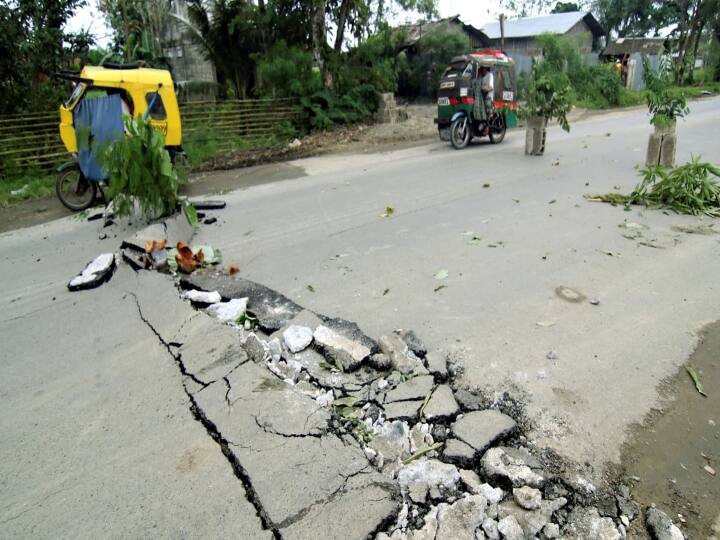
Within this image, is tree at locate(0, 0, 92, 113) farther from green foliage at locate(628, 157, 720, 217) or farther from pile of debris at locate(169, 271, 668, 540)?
green foliage at locate(628, 157, 720, 217)

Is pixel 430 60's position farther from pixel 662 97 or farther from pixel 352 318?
pixel 352 318

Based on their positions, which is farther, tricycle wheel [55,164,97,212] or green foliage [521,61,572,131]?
green foliage [521,61,572,131]

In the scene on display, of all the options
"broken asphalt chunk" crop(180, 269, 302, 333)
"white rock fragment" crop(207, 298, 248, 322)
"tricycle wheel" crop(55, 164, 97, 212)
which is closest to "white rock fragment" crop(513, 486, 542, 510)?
"broken asphalt chunk" crop(180, 269, 302, 333)

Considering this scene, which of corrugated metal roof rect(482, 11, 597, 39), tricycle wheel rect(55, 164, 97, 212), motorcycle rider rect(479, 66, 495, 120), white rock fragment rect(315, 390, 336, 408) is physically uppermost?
corrugated metal roof rect(482, 11, 597, 39)

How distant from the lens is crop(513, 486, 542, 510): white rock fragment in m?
2.15

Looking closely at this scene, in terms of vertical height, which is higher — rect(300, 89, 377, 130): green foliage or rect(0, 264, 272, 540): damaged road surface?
rect(300, 89, 377, 130): green foliage

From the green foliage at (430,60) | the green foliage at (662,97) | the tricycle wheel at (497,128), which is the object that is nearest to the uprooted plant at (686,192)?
the green foliage at (662,97)

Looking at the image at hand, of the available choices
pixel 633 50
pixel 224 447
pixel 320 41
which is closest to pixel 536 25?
pixel 633 50

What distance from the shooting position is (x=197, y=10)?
576 inches

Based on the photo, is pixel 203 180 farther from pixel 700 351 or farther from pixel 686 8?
pixel 686 8

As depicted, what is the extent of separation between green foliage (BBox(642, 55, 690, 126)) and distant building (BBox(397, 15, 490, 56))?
1451cm

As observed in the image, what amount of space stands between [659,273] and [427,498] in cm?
351

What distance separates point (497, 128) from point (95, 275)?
32.9 feet

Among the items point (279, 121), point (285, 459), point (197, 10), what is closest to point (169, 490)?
point (285, 459)
